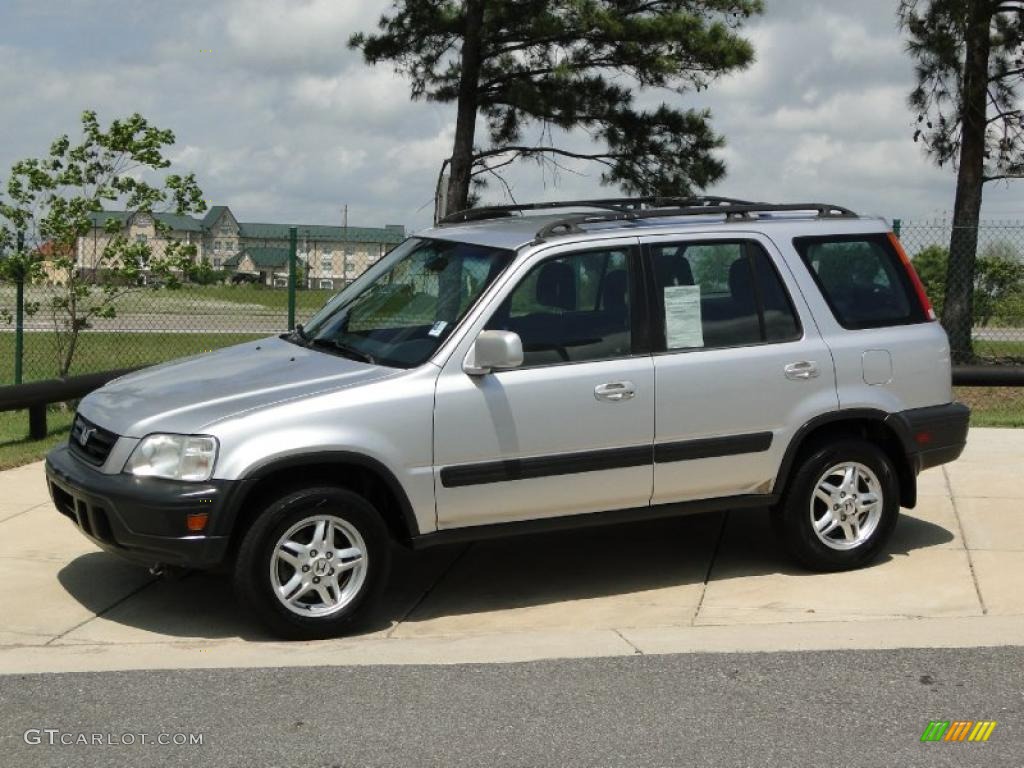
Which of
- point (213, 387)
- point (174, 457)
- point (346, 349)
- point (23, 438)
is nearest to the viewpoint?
point (174, 457)

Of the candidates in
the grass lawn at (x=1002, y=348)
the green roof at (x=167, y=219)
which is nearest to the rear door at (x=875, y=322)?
the green roof at (x=167, y=219)

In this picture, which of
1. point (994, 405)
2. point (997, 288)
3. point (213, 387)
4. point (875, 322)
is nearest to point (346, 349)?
point (213, 387)

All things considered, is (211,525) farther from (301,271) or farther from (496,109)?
(496,109)

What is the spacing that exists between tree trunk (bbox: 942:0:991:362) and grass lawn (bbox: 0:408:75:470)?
9.20m

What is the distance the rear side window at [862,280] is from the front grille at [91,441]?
3.52 m

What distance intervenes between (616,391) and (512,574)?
4.48ft

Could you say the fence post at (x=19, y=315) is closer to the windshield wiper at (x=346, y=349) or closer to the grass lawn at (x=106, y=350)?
the grass lawn at (x=106, y=350)

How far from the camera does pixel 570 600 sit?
6992mm

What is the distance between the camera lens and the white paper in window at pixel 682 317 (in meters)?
6.85

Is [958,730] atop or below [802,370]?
below

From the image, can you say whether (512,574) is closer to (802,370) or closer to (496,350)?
(496,350)

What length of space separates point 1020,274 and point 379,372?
13.2m

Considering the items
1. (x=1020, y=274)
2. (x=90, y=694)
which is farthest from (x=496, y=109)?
(x=90, y=694)

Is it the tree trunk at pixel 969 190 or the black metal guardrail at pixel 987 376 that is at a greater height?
the tree trunk at pixel 969 190
